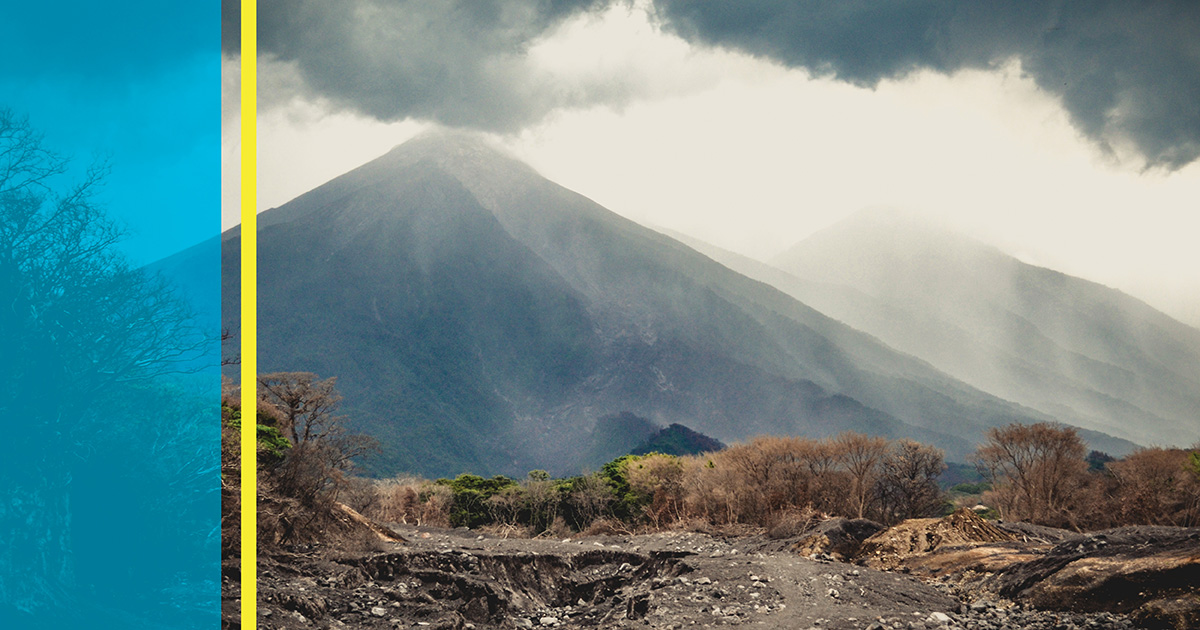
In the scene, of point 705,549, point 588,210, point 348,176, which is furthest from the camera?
point 348,176

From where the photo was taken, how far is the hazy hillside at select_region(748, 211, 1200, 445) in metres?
93.4

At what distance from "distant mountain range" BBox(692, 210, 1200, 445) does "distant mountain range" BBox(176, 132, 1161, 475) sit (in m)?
3.28

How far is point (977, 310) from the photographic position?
112m

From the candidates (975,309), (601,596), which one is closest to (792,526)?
(601,596)

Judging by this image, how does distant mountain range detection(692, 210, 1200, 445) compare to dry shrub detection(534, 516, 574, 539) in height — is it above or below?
above

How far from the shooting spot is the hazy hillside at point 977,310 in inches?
3679

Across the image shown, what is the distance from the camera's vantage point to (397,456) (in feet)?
235

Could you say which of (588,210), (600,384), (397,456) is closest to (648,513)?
(397,456)

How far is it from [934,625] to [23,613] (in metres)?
7.52

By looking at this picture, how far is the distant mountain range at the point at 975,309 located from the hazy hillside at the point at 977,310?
160 mm

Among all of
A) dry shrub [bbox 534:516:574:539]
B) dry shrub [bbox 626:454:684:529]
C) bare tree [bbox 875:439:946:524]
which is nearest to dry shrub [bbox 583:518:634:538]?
dry shrub [bbox 534:516:574:539]

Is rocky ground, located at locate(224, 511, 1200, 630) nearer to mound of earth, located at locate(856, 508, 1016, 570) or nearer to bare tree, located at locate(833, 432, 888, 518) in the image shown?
mound of earth, located at locate(856, 508, 1016, 570)

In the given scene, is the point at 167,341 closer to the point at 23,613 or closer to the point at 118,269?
the point at 118,269

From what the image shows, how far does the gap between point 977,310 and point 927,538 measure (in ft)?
379
